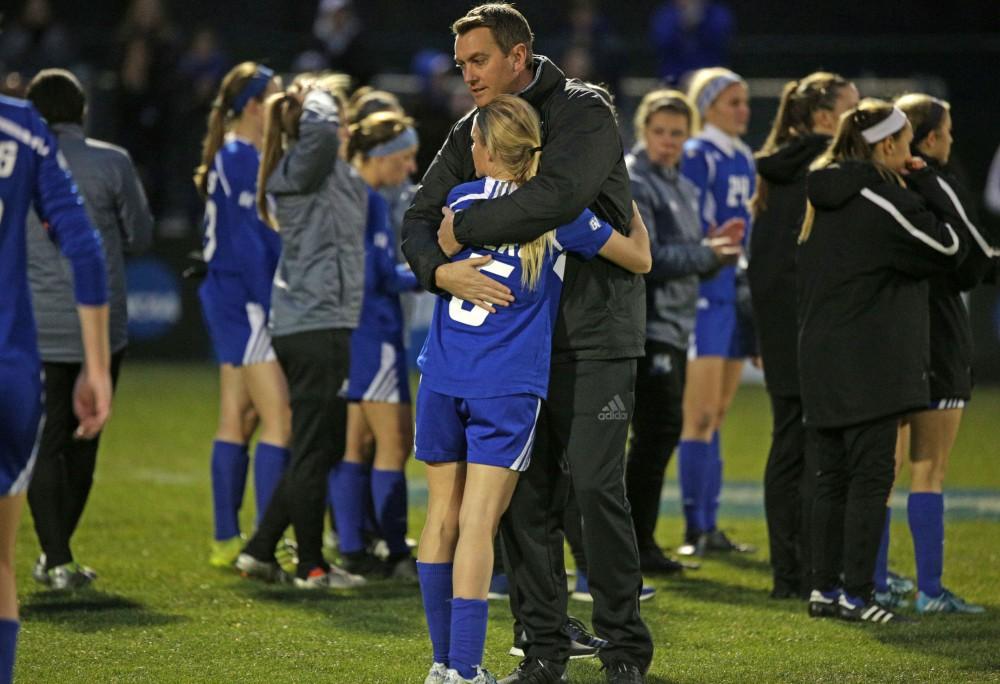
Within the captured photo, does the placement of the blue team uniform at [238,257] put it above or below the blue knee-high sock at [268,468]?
above

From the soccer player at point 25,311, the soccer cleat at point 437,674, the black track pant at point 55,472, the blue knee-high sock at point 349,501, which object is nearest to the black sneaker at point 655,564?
the blue knee-high sock at point 349,501

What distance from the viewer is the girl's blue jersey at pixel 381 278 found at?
7.54 meters

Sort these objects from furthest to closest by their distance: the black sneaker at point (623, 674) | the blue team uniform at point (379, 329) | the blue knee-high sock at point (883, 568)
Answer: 1. the blue team uniform at point (379, 329)
2. the blue knee-high sock at point (883, 568)
3. the black sneaker at point (623, 674)

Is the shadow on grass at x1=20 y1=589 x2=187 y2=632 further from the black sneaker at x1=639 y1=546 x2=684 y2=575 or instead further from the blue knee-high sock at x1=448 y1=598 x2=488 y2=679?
the black sneaker at x1=639 y1=546 x2=684 y2=575

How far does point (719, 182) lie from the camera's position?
8.57 meters

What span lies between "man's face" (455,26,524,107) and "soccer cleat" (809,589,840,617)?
260 cm

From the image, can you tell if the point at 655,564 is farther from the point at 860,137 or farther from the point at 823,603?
the point at 860,137

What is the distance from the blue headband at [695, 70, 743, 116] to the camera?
28.6 feet

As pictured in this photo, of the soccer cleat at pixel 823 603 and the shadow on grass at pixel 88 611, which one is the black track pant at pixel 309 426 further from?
the soccer cleat at pixel 823 603

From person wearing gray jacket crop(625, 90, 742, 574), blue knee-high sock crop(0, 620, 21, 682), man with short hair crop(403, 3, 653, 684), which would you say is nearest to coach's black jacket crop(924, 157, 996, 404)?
person wearing gray jacket crop(625, 90, 742, 574)

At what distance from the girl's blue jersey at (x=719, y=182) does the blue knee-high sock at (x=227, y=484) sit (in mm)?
2652

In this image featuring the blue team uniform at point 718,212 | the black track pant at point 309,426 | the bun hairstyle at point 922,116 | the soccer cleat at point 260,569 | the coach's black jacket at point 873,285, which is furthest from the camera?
the blue team uniform at point 718,212

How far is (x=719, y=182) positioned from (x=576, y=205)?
153 inches

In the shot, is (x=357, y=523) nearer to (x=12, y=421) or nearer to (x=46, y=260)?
(x=46, y=260)
